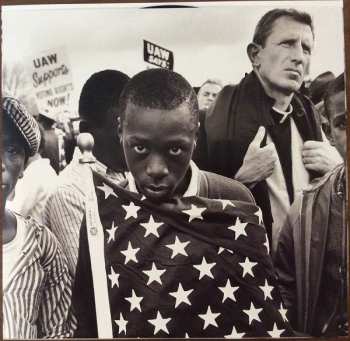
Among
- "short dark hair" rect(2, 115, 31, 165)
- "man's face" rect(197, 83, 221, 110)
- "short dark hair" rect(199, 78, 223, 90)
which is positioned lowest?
"short dark hair" rect(2, 115, 31, 165)

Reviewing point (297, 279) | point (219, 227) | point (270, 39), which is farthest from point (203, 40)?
point (297, 279)

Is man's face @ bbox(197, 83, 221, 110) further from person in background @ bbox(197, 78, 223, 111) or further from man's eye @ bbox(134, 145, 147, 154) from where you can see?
man's eye @ bbox(134, 145, 147, 154)

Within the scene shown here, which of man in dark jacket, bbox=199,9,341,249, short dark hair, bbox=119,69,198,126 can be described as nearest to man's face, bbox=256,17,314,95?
man in dark jacket, bbox=199,9,341,249

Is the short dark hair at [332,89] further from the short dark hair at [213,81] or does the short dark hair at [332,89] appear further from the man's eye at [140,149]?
the man's eye at [140,149]

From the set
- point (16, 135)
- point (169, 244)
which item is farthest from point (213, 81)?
point (16, 135)

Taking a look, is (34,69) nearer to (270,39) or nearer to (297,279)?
(270,39)

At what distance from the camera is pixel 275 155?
1.27 meters

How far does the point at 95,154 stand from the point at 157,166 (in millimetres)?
180

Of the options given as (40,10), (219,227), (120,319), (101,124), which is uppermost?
(40,10)

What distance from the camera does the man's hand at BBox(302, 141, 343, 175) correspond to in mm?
1257

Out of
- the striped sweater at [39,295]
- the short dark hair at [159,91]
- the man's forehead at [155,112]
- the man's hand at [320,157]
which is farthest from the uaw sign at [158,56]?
the striped sweater at [39,295]

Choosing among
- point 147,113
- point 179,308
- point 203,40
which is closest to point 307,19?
point 203,40

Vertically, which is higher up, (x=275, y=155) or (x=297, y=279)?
(x=275, y=155)

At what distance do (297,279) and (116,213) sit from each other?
53cm
